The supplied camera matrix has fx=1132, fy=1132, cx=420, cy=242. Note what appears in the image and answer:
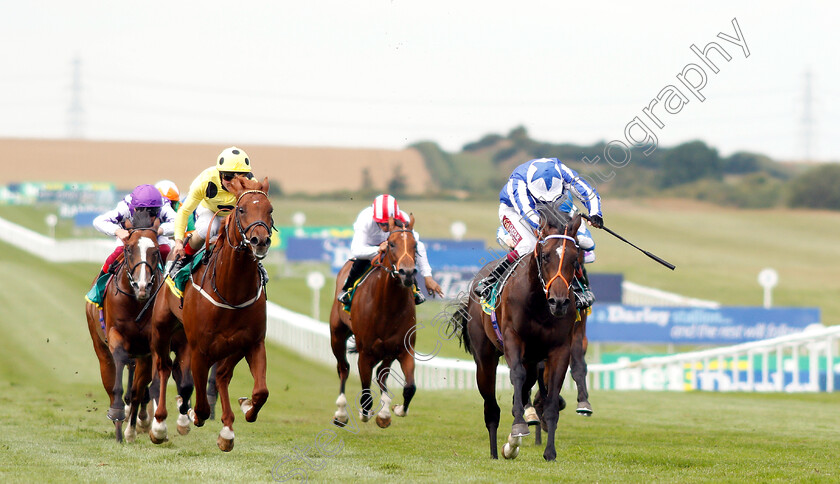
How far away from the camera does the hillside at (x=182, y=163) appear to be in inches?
1433

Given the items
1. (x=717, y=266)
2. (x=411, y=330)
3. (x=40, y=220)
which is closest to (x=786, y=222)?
(x=717, y=266)

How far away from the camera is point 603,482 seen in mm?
6992

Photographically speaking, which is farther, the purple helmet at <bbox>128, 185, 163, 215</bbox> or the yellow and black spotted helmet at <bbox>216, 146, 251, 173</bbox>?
the purple helmet at <bbox>128, 185, 163, 215</bbox>

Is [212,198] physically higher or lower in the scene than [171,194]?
lower

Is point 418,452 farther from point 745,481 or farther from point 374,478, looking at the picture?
point 745,481

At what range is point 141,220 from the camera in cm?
924

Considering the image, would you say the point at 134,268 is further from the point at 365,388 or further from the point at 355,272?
the point at 365,388

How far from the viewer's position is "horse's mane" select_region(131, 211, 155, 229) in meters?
9.23

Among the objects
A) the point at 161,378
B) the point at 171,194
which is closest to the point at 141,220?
the point at 161,378

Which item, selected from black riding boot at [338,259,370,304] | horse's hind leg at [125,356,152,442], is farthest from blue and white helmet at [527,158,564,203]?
horse's hind leg at [125,356,152,442]

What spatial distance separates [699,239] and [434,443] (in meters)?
42.3

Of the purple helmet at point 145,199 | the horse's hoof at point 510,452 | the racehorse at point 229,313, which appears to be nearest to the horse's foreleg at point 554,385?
the horse's hoof at point 510,452

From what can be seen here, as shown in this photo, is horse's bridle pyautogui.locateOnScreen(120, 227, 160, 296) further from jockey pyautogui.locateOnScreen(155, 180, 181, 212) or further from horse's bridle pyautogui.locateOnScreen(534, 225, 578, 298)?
horse's bridle pyautogui.locateOnScreen(534, 225, 578, 298)

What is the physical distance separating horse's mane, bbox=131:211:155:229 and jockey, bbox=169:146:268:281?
0.70 m
